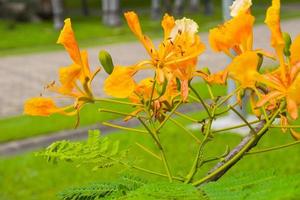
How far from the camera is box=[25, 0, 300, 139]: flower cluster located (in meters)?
1.07

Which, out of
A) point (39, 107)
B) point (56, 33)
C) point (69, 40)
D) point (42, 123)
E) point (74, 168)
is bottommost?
point (56, 33)

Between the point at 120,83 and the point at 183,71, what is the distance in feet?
0.36

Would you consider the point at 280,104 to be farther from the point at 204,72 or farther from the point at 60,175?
the point at 60,175

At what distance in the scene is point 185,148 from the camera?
691 centimetres

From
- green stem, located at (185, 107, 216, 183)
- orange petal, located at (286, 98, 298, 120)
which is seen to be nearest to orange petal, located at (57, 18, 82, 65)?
green stem, located at (185, 107, 216, 183)

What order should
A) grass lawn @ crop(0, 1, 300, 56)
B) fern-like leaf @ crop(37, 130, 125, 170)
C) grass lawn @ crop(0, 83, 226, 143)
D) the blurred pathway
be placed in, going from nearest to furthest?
fern-like leaf @ crop(37, 130, 125, 170) < grass lawn @ crop(0, 83, 226, 143) < the blurred pathway < grass lawn @ crop(0, 1, 300, 56)

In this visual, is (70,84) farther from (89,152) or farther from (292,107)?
(292,107)

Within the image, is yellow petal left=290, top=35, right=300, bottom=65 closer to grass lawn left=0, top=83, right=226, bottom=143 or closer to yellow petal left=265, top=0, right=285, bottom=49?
yellow petal left=265, top=0, right=285, bottom=49

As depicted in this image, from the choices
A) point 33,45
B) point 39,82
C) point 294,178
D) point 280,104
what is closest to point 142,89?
point 280,104

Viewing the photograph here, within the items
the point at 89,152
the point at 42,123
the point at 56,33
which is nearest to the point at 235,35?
the point at 89,152

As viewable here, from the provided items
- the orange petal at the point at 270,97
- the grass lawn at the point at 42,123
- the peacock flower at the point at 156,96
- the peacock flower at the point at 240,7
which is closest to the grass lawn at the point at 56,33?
the grass lawn at the point at 42,123

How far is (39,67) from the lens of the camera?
14125mm

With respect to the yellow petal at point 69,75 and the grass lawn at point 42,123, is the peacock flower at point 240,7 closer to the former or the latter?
the yellow petal at point 69,75

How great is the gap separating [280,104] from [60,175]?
5.15 m
